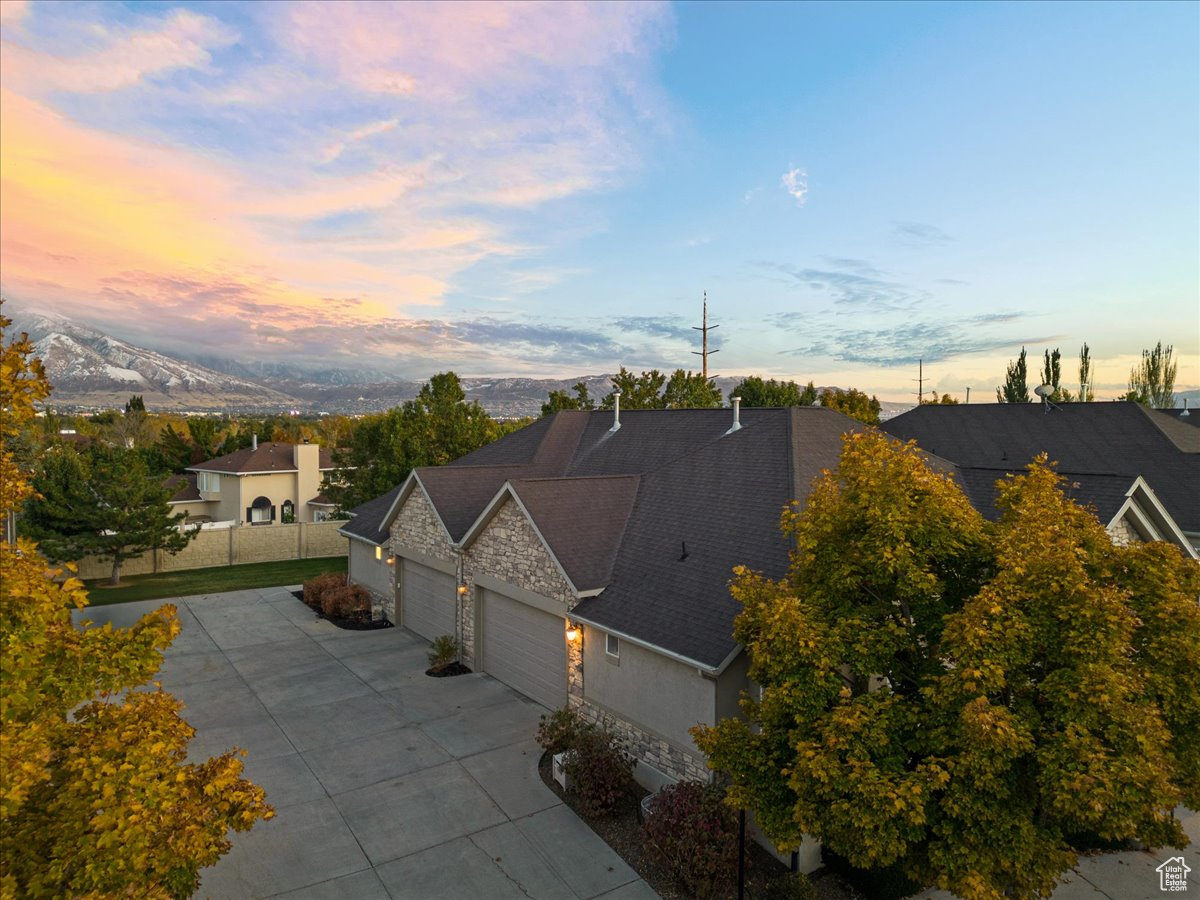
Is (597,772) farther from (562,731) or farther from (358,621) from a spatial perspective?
(358,621)

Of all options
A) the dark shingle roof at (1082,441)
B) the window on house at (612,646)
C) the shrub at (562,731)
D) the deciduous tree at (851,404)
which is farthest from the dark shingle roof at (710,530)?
the deciduous tree at (851,404)

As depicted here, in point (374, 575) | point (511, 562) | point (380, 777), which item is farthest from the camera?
point (374, 575)

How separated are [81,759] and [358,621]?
17300mm

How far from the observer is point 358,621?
2097 centimetres

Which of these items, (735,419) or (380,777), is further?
(735,419)

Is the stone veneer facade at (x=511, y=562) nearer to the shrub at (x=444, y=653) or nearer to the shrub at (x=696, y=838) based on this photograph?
the shrub at (x=444, y=653)

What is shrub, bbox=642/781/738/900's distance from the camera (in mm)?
8266

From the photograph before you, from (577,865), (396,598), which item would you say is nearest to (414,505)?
(396,598)

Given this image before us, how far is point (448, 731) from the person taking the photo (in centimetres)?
1302

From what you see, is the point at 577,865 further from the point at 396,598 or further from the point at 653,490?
the point at 396,598

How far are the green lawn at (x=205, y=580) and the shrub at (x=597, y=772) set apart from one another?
20327 millimetres

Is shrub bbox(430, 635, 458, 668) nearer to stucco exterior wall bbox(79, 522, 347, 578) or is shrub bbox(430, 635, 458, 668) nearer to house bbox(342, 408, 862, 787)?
house bbox(342, 408, 862, 787)

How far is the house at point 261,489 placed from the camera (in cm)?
3884

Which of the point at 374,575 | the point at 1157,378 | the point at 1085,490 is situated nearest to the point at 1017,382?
the point at 1157,378
